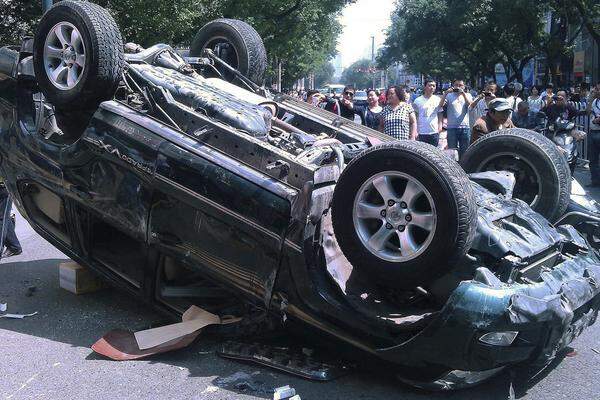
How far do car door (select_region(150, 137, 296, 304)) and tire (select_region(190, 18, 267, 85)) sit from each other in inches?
74.9

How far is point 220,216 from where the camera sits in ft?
13.5

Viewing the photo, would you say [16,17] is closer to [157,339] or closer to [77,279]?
[77,279]

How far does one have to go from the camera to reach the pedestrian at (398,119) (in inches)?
358

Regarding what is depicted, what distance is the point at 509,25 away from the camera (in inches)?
1302

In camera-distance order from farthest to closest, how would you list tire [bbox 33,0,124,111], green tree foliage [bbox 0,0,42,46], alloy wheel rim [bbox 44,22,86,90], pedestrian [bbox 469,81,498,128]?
green tree foliage [bbox 0,0,42,46], pedestrian [bbox 469,81,498,128], alloy wheel rim [bbox 44,22,86,90], tire [bbox 33,0,124,111]

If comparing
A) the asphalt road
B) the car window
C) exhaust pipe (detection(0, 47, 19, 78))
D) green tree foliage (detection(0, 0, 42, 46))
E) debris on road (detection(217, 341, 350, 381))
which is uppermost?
green tree foliage (detection(0, 0, 42, 46))

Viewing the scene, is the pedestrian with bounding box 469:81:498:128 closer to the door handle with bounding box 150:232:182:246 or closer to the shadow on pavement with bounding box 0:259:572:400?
the shadow on pavement with bounding box 0:259:572:400

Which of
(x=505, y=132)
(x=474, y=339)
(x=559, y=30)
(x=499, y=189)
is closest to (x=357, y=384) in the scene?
(x=474, y=339)

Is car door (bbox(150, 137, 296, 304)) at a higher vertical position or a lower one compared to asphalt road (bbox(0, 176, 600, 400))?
higher

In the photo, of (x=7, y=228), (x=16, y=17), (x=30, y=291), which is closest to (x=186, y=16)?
(x=16, y=17)

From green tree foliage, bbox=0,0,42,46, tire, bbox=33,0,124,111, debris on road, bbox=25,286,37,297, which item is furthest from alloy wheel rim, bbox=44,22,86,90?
green tree foliage, bbox=0,0,42,46

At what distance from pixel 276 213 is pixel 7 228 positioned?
13.1ft

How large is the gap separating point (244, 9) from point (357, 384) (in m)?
19.2

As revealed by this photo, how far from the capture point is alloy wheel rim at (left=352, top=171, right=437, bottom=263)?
362 centimetres
